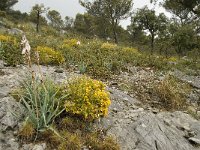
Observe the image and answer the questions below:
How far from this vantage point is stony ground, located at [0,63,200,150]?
23.4 ft

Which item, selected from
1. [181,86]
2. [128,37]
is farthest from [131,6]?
[181,86]

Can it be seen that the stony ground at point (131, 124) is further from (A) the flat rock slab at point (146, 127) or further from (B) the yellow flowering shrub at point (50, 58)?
(B) the yellow flowering shrub at point (50, 58)

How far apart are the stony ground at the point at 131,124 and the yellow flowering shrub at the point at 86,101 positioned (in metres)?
0.37

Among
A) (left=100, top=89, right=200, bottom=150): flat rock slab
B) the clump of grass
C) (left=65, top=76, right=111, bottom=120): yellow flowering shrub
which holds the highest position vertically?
(left=65, top=76, right=111, bottom=120): yellow flowering shrub

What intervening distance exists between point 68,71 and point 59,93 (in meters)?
4.08

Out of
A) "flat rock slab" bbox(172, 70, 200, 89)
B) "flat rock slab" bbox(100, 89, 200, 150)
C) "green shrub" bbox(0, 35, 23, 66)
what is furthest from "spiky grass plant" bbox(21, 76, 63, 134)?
"flat rock slab" bbox(172, 70, 200, 89)

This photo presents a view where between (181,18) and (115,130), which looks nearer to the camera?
(115,130)

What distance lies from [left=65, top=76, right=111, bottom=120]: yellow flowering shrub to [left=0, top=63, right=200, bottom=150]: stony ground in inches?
14.7

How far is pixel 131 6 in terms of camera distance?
1329 inches

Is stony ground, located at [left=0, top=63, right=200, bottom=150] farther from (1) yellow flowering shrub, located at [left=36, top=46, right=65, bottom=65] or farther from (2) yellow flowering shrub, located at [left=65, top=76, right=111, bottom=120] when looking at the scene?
(1) yellow flowering shrub, located at [left=36, top=46, right=65, bottom=65]

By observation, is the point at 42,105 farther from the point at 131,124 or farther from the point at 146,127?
the point at 146,127

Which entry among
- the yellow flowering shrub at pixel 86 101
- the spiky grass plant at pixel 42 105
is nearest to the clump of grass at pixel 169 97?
the yellow flowering shrub at pixel 86 101

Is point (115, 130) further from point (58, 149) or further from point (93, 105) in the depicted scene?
point (58, 149)

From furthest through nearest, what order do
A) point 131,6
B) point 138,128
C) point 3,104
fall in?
point 131,6
point 138,128
point 3,104
